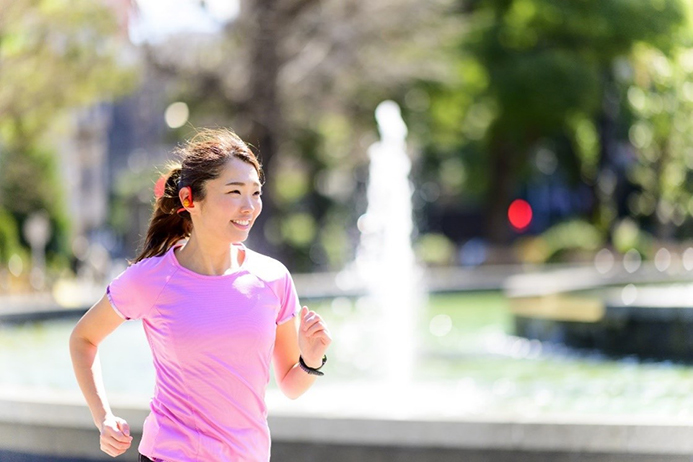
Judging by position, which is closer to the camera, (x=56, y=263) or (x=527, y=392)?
(x=527, y=392)

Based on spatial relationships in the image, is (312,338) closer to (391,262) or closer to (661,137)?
(391,262)

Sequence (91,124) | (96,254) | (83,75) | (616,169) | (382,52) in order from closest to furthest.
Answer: (83,75) → (382,52) → (96,254) → (616,169) → (91,124)

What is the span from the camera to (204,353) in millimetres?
3307

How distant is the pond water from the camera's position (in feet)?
33.4

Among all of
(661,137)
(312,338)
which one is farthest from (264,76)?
(312,338)

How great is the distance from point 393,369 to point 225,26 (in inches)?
694

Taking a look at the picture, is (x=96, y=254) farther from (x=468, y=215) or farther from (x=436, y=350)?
(x=468, y=215)

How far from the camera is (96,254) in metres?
36.4

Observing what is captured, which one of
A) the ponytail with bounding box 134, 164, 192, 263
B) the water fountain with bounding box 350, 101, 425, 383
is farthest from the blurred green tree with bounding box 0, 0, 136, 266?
the ponytail with bounding box 134, 164, 192, 263

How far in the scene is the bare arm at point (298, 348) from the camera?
3.35 meters

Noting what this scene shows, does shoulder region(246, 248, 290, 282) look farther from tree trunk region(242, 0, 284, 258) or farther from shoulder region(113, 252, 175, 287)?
tree trunk region(242, 0, 284, 258)

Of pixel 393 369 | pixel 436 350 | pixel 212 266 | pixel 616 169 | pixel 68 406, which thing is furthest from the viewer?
pixel 616 169

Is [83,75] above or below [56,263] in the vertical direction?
above

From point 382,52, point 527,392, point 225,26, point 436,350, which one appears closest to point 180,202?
point 527,392
